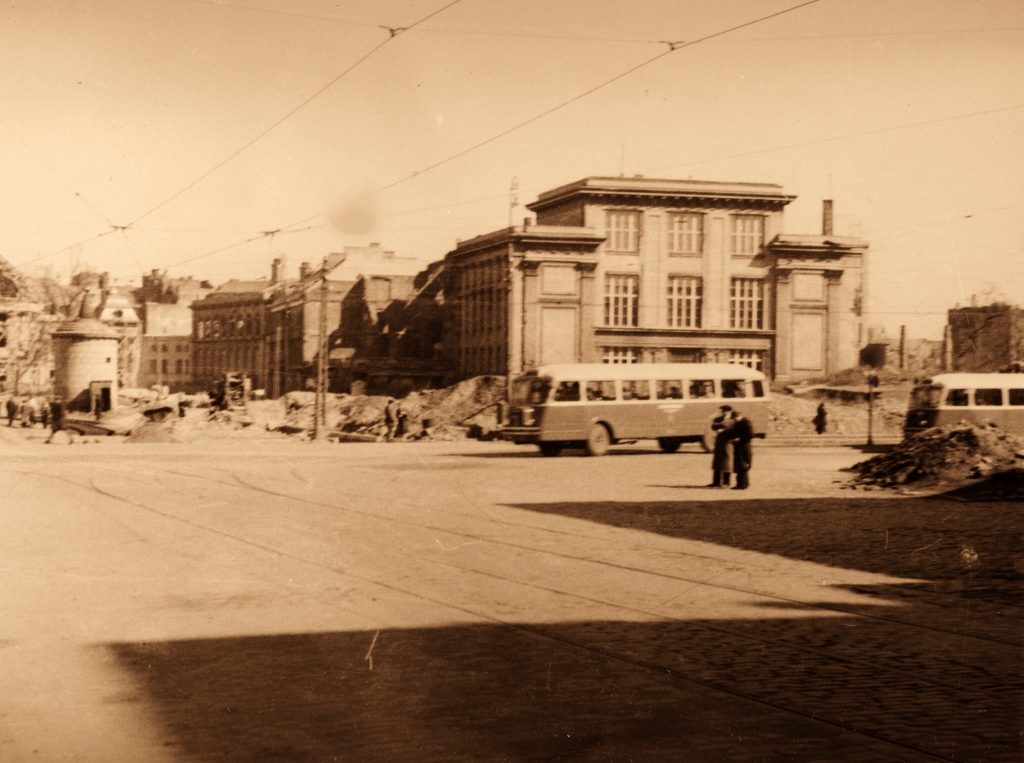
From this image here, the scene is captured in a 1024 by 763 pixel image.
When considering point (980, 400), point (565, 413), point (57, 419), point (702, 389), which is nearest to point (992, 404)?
point (980, 400)

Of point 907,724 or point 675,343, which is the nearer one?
point 907,724

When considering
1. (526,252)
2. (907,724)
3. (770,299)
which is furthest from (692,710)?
(770,299)

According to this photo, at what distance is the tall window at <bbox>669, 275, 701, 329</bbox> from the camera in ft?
204

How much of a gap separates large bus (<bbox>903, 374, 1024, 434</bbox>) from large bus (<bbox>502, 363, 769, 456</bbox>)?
748 cm

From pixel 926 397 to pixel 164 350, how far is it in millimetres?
79396

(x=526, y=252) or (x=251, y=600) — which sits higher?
(x=526, y=252)

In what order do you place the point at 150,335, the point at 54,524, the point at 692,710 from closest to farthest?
the point at 692,710 < the point at 54,524 < the point at 150,335

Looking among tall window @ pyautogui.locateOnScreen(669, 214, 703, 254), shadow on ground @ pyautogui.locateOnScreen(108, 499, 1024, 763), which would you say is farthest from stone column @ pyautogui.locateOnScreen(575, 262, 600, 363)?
shadow on ground @ pyautogui.locateOnScreen(108, 499, 1024, 763)

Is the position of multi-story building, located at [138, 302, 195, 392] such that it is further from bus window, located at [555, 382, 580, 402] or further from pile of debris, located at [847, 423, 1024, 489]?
pile of debris, located at [847, 423, 1024, 489]

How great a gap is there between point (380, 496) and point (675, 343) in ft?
145

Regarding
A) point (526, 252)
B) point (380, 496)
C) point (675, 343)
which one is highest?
point (526, 252)

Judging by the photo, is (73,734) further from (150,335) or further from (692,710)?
(150,335)

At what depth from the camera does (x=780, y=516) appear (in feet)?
55.6

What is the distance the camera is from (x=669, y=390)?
3456 centimetres
